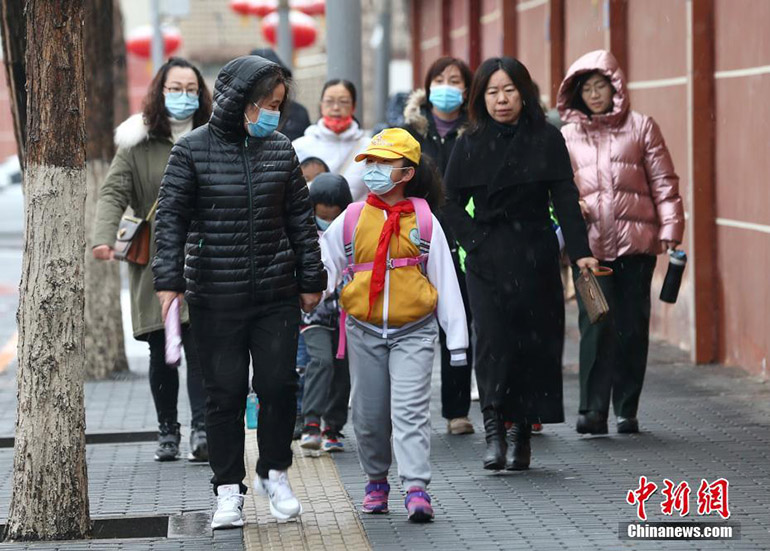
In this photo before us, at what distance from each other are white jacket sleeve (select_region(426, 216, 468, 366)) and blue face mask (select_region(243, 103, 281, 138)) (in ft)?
2.61

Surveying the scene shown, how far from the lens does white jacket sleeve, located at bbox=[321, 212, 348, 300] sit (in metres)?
6.62

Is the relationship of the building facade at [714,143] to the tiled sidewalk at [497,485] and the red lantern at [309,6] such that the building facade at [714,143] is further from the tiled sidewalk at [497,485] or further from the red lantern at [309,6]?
the red lantern at [309,6]

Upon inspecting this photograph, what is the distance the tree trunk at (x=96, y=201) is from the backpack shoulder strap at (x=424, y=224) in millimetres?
5162

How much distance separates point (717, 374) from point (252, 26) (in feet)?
152

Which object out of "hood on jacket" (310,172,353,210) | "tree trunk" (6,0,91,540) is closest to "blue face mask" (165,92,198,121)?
"hood on jacket" (310,172,353,210)

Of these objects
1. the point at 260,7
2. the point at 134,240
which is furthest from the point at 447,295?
the point at 260,7

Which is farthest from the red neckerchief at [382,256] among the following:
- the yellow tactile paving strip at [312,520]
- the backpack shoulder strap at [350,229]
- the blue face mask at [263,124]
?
the yellow tactile paving strip at [312,520]

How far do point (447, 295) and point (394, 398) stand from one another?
466 mm

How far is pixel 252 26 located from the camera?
55.4 metres

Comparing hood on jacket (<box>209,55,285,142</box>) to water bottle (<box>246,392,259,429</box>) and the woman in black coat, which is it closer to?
the woman in black coat

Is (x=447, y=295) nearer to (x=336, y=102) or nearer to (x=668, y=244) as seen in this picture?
(x=668, y=244)

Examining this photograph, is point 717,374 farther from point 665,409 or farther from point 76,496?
point 76,496

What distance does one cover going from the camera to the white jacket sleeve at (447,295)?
6.54 metres

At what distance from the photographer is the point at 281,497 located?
6.45 m
